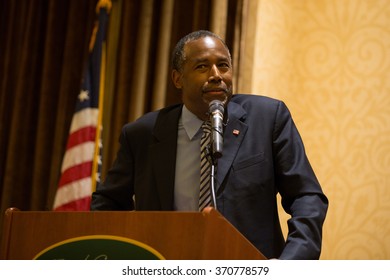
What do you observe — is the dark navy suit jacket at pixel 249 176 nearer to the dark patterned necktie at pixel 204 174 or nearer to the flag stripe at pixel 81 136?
the dark patterned necktie at pixel 204 174

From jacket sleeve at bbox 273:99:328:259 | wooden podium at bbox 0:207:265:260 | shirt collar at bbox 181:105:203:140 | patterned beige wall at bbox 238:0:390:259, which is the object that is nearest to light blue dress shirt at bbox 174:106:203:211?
shirt collar at bbox 181:105:203:140

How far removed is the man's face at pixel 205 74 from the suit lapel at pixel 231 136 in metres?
0.07

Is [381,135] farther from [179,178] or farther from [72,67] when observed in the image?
[72,67]

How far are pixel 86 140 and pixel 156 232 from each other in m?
2.35

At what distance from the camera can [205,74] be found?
8.25 ft

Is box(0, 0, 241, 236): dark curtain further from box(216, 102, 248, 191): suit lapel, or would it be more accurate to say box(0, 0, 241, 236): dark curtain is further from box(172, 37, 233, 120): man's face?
box(216, 102, 248, 191): suit lapel

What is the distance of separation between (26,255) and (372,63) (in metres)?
2.50

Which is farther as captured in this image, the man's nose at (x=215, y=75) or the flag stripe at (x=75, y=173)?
the flag stripe at (x=75, y=173)

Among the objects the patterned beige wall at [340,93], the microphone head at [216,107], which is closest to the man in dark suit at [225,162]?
the microphone head at [216,107]

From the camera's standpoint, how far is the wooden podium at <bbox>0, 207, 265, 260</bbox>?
1673mm

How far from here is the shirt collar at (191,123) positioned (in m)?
2.61

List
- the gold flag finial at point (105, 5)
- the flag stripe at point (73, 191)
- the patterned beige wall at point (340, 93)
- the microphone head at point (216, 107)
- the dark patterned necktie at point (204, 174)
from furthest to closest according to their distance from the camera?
the gold flag finial at point (105, 5) < the flag stripe at point (73, 191) < the patterned beige wall at point (340, 93) < the dark patterned necktie at point (204, 174) < the microphone head at point (216, 107)

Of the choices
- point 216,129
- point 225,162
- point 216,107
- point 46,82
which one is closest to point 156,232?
point 216,129

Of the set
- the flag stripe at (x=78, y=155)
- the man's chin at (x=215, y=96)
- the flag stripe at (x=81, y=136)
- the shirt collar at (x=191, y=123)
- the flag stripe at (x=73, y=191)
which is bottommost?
the flag stripe at (x=73, y=191)
